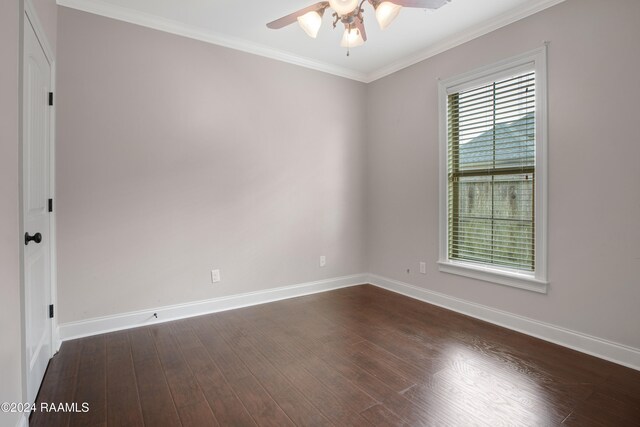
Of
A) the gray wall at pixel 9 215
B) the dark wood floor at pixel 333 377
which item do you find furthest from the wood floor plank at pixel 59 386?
the gray wall at pixel 9 215

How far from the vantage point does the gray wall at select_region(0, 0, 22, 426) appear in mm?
1353

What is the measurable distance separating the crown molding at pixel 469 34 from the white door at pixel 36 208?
11.0 ft

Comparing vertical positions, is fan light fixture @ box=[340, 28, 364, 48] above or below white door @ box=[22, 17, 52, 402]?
above

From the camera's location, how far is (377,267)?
4.38 metres

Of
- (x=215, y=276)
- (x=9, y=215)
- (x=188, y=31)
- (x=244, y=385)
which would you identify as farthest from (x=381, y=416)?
(x=188, y=31)

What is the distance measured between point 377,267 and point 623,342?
8.19 ft

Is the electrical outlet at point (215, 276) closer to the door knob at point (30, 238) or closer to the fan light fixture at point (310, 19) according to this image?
the door knob at point (30, 238)

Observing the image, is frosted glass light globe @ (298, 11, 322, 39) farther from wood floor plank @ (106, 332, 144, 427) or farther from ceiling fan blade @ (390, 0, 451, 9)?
wood floor plank @ (106, 332, 144, 427)

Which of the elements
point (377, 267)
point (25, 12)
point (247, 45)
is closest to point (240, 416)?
point (25, 12)

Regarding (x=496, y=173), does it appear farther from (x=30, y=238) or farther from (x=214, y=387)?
(x=30, y=238)

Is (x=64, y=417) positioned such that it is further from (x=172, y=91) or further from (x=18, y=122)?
(x=172, y=91)

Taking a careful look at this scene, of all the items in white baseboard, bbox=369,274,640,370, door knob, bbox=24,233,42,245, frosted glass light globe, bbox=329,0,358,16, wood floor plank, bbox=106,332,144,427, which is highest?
frosted glass light globe, bbox=329,0,358,16

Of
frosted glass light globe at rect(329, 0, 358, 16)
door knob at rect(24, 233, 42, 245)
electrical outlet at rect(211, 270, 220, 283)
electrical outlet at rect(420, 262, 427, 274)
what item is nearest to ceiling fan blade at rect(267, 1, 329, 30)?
frosted glass light globe at rect(329, 0, 358, 16)

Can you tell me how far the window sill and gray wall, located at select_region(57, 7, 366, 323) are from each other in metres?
1.42
